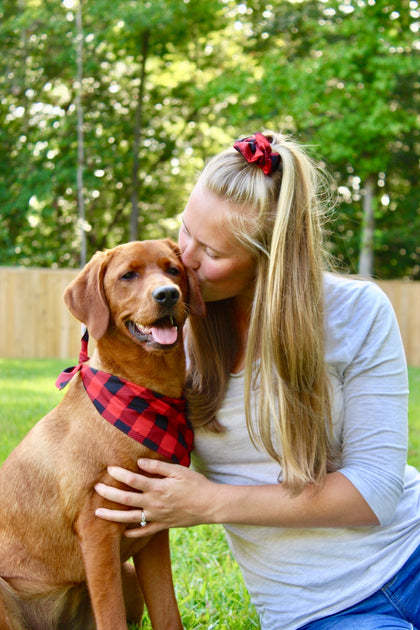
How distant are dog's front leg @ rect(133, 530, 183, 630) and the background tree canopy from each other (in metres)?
14.4

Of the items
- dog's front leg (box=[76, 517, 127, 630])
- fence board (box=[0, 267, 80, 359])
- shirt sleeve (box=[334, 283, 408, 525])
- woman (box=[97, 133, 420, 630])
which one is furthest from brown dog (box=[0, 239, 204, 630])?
fence board (box=[0, 267, 80, 359])

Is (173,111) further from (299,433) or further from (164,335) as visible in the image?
(299,433)

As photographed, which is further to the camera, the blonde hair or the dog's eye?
the dog's eye

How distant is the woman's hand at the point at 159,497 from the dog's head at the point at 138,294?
1.57 feet

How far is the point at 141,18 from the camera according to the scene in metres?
18.0

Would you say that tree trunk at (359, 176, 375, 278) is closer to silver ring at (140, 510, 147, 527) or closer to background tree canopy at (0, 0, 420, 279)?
background tree canopy at (0, 0, 420, 279)

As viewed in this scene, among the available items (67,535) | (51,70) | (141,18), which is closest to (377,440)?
(67,535)

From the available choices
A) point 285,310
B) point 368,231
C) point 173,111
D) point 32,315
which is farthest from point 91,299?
point 173,111

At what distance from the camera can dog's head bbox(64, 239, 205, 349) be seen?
2646 mm

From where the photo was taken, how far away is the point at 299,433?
2.45m

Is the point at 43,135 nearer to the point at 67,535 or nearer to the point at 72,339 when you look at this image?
the point at 72,339

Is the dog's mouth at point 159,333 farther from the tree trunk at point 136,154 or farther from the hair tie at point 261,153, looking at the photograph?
the tree trunk at point 136,154

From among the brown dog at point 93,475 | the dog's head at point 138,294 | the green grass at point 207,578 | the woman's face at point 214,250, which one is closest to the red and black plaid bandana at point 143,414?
the brown dog at point 93,475

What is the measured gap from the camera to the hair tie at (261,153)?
101 inches
